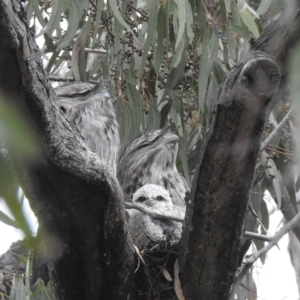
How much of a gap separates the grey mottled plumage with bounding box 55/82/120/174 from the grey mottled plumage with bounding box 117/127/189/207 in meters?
0.28

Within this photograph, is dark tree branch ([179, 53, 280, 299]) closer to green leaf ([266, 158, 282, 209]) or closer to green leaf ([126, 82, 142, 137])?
green leaf ([126, 82, 142, 137])

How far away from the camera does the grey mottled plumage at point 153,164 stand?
9.11 feet

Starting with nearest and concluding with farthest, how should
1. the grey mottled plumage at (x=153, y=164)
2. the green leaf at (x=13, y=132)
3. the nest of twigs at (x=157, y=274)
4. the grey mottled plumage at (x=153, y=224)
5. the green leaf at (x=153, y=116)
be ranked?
the green leaf at (x=13, y=132) < the nest of twigs at (x=157, y=274) < the grey mottled plumage at (x=153, y=224) < the green leaf at (x=153, y=116) < the grey mottled plumage at (x=153, y=164)

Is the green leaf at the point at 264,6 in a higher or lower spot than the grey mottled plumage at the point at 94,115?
higher

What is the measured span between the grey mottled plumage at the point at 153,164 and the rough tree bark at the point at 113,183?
1.19 metres

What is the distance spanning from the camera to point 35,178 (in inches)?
49.3

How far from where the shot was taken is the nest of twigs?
1.64 m

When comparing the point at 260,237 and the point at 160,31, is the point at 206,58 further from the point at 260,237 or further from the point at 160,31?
the point at 260,237

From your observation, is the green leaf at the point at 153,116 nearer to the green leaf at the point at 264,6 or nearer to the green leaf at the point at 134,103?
the green leaf at the point at 134,103

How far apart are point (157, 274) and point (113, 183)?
465mm

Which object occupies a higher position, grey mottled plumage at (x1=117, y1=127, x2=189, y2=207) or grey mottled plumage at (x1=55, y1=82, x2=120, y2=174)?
grey mottled plumage at (x1=55, y1=82, x2=120, y2=174)

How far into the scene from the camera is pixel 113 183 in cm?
138

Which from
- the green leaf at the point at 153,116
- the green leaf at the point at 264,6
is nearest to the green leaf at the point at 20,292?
the green leaf at the point at 153,116

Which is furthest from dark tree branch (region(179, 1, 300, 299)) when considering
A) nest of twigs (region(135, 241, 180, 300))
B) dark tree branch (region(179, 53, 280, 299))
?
nest of twigs (region(135, 241, 180, 300))
